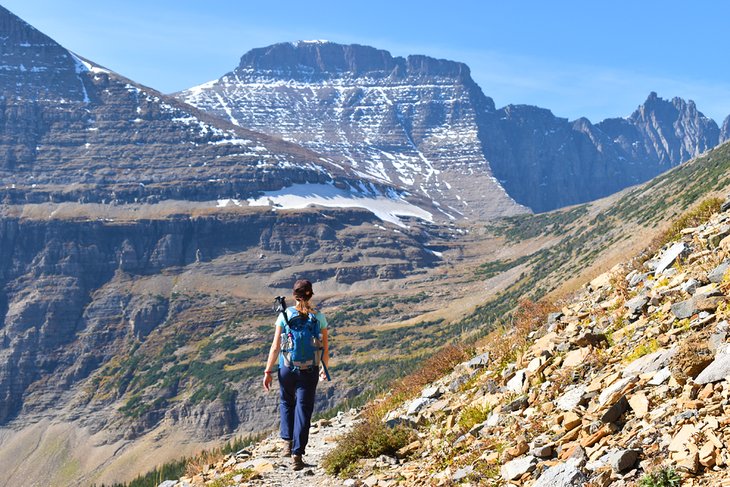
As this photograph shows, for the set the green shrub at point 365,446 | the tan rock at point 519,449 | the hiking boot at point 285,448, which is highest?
the tan rock at point 519,449

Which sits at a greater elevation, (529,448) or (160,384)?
(529,448)

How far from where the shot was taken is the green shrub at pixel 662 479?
630cm

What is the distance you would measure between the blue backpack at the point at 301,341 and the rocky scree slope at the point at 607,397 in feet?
6.93

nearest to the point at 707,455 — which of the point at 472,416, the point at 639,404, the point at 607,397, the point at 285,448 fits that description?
the point at 639,404

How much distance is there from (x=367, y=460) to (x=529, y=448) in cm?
389

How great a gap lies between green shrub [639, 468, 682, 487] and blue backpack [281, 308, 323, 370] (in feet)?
20.5

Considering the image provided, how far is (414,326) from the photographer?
172250 millimetres

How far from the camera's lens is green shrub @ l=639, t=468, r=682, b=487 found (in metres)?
6.30

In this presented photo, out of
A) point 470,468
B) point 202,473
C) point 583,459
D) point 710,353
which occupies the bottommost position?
point 202,473

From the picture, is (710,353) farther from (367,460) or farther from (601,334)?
(367,460)

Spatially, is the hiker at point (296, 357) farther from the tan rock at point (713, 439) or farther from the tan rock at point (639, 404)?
the tan rock at point (713, 439)

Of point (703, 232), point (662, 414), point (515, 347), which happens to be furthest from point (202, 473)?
point (703, 232)

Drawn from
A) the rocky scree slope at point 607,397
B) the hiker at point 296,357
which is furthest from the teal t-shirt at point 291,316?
the rocky scree slope at point 607,397

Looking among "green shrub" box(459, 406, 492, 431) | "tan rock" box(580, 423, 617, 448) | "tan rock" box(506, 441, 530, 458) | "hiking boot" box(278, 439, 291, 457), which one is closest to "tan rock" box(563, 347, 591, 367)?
"green shrub" box(459, 406, 492, 431)
